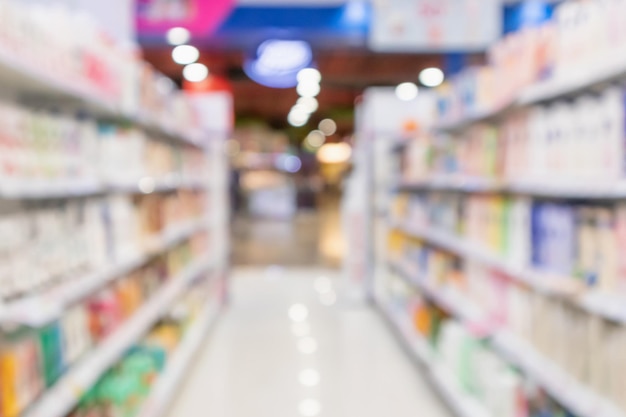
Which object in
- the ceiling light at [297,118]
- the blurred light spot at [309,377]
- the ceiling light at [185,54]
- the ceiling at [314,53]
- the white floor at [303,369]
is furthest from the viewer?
the ceiling light at [297,118]

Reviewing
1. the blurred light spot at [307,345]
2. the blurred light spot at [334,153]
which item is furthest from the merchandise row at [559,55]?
the blurred light spot at [334,153]

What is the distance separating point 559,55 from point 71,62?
1.85 metres

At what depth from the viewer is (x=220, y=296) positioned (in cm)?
695

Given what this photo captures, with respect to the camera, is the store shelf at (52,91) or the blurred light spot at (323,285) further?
the blurred light spot at (323,285)

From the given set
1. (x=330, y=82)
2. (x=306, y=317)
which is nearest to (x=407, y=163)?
(x=306, y=317)

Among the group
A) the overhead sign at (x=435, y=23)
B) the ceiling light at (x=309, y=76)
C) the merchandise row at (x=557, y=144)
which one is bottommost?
the merchandise row at (x=557, y=144)

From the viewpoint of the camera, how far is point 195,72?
A: 13969mm

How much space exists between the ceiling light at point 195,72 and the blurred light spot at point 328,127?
1103 centimetres

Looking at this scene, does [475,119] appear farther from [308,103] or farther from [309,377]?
[308,103]

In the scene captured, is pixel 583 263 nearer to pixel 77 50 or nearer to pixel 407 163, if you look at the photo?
pixel 77 50

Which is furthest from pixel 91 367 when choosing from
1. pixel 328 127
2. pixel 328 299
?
pixel 328 127

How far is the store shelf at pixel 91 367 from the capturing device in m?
2.20

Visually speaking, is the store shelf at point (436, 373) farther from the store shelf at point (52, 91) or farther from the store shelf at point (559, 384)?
the store shelf at point (52, 91)

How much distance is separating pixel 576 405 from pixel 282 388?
239 cm
